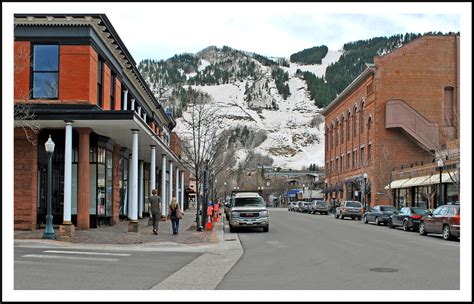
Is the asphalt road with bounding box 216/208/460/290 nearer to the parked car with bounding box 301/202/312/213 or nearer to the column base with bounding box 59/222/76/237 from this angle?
the column base with bounding box 59/222/76/237

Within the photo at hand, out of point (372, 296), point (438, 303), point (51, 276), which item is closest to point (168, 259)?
point (51, 276)

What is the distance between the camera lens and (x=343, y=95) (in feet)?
248

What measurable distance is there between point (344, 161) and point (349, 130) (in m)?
5.04

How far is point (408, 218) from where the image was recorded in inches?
1256

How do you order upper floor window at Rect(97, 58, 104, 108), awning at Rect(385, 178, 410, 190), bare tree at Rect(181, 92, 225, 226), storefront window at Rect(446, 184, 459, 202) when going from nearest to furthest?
upper floor window at Rect(97, 58, 104, 108)
bare tree at Rect(181, 92, 225, 226)
storefront window at Rect(446, 184, 459, 202)
awning at Rect(385, 178, 410, 190)

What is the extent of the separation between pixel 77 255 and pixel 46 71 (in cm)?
1043

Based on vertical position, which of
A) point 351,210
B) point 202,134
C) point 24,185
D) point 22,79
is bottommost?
point 351,210

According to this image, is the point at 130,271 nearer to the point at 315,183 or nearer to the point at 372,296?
the point at 372,296

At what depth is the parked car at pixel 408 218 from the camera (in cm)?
3139

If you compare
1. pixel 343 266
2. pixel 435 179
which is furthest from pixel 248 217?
pixel 435 179

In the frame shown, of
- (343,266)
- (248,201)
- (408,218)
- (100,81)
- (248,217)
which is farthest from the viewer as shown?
(408,218)

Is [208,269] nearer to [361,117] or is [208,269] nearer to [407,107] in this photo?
[407,107]

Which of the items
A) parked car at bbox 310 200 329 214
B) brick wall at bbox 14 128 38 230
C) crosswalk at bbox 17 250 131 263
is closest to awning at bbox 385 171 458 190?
parked car at bbox 310 200 329 214

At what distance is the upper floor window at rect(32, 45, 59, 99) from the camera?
931 inches
